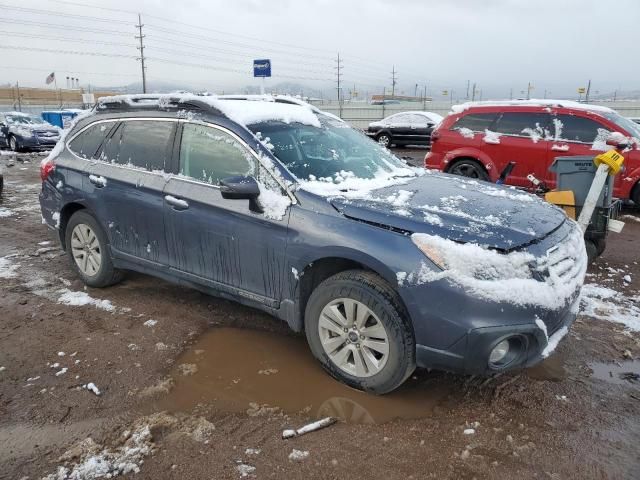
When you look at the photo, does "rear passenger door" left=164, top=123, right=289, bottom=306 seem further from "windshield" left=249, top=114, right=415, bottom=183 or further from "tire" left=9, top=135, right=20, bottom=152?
"tire" left=9, top=135, right=20, bottom=152

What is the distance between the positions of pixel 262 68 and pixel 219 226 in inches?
619

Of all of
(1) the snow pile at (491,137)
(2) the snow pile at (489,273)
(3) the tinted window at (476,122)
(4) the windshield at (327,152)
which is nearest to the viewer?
(2) the snow pile at (489,273)

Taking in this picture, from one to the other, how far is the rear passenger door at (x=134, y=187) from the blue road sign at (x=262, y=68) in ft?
47.0

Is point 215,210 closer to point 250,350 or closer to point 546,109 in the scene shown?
point 250,350

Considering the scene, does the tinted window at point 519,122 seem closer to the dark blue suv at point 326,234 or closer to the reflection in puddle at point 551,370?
the dark blue suv at point 326,234

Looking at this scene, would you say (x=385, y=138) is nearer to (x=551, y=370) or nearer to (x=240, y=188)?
(x=551, y=370)

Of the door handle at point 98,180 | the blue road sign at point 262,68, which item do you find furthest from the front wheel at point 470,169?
the blue road sign at point 262,68

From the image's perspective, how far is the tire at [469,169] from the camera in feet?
28.4

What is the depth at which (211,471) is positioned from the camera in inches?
97.6

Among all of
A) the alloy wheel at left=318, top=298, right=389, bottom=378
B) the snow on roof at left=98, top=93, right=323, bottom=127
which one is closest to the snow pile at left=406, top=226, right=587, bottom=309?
the alloy wheel at left=318, top=298, right=389, bottom=378

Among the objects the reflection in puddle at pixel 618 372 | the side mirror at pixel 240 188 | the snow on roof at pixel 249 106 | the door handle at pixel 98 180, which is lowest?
the reflection in puddle at pixel 618 372

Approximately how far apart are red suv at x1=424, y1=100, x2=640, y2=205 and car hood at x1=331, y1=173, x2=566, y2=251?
4.95 m

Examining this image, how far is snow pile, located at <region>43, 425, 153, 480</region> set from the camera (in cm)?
246

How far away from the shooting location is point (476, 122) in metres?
8.88
